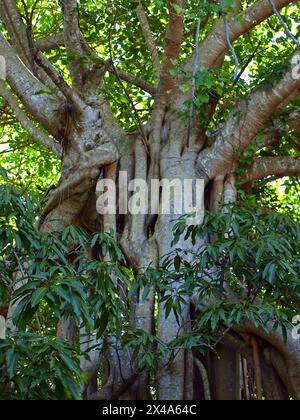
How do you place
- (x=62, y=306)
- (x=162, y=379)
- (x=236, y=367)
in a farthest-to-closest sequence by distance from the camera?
(x=236, y=367) < (x=162, y=379) < (x=62, y=306)

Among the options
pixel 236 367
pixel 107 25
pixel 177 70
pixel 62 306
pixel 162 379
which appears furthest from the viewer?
pixel 107 25

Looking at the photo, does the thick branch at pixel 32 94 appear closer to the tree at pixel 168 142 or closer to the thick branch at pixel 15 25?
the tree at pixel 168 142

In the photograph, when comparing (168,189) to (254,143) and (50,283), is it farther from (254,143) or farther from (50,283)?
(50,283)

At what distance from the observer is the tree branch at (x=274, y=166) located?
205 inches

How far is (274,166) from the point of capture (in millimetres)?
5223

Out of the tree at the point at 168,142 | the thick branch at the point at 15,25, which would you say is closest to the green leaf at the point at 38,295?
the tree at the point at 168,142

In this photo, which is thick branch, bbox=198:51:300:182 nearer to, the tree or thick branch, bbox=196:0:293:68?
the tree

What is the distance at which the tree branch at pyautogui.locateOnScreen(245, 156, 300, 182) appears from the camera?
17.0 ft

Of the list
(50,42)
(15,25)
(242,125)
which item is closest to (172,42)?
(242,125)

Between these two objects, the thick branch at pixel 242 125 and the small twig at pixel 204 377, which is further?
the thick branch at pixel 242 125

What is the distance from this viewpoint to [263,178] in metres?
5.50

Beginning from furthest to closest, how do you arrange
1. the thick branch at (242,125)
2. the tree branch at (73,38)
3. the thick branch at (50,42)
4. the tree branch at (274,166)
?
1. the thick branch at (50,42)
2. the tree branch at (274,166)
3. the tree branch at (73,38)
4. the thick branch at (242,125)
